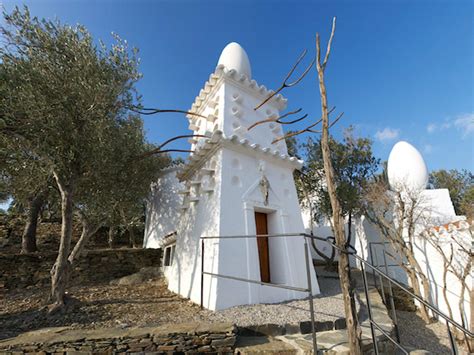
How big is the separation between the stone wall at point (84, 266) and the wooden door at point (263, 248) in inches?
187

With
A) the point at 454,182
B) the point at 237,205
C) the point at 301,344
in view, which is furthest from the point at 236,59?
the point at 454,182

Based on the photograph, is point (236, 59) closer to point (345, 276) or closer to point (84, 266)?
point (345, 276)

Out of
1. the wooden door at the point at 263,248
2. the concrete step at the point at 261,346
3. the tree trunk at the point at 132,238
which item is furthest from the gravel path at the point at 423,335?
the tree trunk at the point at 132,238

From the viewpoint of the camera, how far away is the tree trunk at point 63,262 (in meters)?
4.82

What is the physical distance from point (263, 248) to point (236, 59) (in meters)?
6.31

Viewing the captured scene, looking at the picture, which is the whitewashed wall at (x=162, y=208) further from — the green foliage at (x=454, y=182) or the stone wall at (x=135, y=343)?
the green foliage at (x=454, y=182)

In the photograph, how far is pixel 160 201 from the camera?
475 inches

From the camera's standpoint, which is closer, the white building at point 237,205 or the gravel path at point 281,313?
the gravel path at point 281,313

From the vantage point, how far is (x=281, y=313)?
474 centimetres

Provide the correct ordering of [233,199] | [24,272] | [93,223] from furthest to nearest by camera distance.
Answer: [93,223] → [24,272] → [233,199]

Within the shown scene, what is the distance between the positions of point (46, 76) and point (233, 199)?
466 centimetres

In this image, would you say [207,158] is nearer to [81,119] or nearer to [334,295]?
[81,119]

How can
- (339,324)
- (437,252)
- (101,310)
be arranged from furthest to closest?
(437,252) < (101,310) < (339,324)

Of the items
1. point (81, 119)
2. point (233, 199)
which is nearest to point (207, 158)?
point (233, 199)
